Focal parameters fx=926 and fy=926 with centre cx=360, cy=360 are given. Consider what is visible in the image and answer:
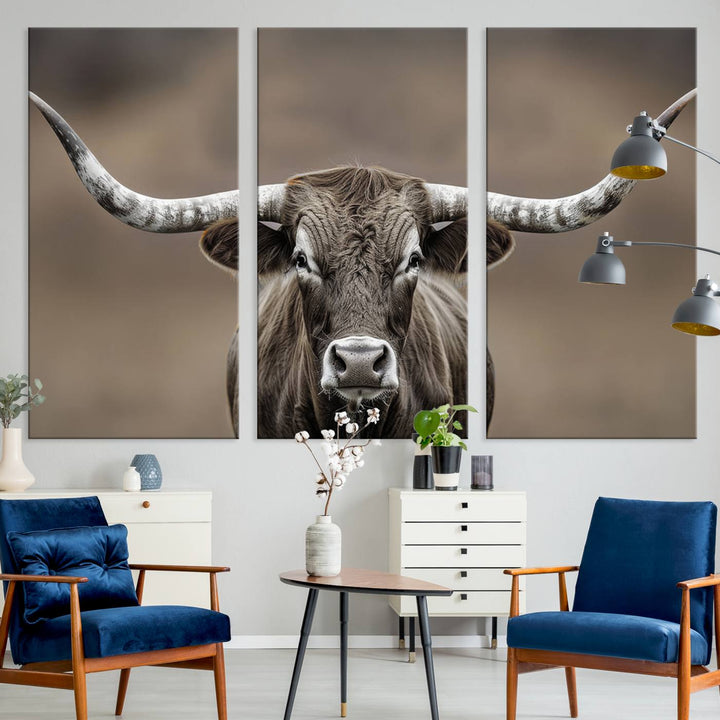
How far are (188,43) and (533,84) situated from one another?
200 centimetres

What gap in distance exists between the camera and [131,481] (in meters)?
4.89

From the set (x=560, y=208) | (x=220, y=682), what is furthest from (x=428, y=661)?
(x=560, y=208)

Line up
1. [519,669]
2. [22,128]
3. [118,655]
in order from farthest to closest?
[22,128] → [519,669] → [118,655]

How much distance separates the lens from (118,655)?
127 inches

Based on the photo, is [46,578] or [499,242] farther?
[499,242]

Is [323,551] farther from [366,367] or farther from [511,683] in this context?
[366,367]

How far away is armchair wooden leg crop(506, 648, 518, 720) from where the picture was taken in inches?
138

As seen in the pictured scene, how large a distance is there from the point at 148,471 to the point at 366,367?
1332 mm

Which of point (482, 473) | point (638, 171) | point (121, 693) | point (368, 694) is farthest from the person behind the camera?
point (482, 473)

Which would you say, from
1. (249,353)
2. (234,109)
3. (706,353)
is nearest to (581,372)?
(706,353)

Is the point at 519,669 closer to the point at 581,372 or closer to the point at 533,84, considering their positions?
the point at 581,372

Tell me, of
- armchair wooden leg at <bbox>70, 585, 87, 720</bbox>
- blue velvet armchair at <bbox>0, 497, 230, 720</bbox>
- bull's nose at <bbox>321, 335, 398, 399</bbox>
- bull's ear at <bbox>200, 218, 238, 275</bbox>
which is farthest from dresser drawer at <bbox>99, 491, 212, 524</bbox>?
armchair wooden leg at <bbox>70, 585, 87, 720</bbox>

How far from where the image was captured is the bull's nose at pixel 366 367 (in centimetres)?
526

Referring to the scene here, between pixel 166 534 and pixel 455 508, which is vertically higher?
pixel 455 508
